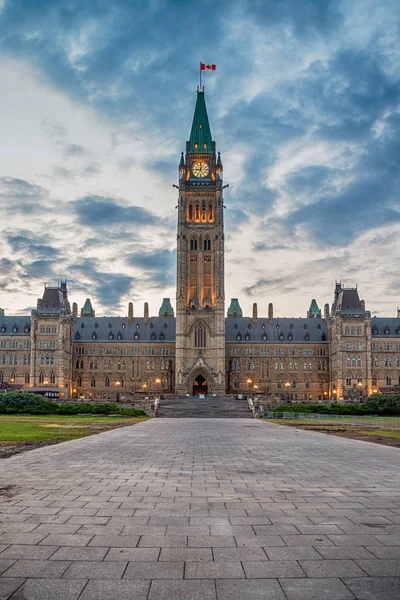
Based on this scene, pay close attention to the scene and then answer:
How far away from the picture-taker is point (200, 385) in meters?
115

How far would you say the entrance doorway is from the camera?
114m

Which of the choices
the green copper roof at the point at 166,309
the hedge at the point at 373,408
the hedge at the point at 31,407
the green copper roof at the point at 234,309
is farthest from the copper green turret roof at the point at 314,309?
the hedge at the point at 31,407

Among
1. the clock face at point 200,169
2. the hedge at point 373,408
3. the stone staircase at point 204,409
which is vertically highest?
the clock face at point 200,169

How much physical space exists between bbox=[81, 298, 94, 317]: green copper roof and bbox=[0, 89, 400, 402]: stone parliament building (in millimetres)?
9069

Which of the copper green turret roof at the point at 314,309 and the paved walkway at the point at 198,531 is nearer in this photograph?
the paved walkway at the point at 198,531

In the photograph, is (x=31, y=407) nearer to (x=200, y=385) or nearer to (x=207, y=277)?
(x=200, y=385)

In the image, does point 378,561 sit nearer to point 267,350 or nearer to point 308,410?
point 308,410

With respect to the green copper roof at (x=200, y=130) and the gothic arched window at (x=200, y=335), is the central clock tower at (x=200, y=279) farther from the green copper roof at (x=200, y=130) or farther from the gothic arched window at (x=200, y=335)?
the green copper roof at (x=200, y=130)

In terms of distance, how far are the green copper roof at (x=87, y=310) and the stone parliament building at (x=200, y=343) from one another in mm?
9069

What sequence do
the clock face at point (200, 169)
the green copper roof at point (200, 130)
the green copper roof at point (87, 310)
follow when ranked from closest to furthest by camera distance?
the clock face at point (200, 169) → the green copper roof at point (200, 130) → the green copper roof at point (87, 310)

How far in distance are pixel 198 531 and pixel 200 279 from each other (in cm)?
10592

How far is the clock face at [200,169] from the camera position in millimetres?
120062

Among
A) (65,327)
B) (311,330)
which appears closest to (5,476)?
(65,327)

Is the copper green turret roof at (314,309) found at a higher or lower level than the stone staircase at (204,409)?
higher
